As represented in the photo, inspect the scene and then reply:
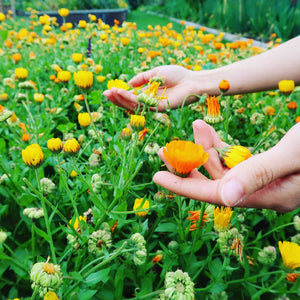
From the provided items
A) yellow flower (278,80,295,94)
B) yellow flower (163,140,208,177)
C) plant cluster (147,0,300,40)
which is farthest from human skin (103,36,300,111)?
plant cluster (147,0,300,40)

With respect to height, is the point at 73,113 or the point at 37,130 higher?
the point at 37,130

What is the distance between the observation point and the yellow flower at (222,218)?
829mm

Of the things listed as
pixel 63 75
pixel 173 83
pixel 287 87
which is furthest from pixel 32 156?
pixel 287 87

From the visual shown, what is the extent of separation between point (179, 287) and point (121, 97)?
80 cm

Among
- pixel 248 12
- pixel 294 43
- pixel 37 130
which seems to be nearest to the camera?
pixel 294 43

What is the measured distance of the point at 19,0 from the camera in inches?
470

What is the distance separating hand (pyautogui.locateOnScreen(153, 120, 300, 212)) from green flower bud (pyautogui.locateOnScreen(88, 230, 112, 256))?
0.21m

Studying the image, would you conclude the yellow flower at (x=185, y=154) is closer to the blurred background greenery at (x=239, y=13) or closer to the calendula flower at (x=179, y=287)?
the calendula flower at (x=179, y=287)

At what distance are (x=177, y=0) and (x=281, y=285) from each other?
11601mm

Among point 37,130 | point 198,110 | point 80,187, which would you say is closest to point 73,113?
point 37,130

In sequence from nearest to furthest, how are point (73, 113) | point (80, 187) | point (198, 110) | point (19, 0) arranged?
point (80, 187) < point (198, 110) < point (73, 113) < point (19, 0)

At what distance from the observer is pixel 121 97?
1.26m

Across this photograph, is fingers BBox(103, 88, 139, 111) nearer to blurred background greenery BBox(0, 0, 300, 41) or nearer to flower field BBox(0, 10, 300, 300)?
flower field BBox(0, 10, 300, 300)

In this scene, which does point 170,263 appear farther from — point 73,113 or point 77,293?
point 73,113
